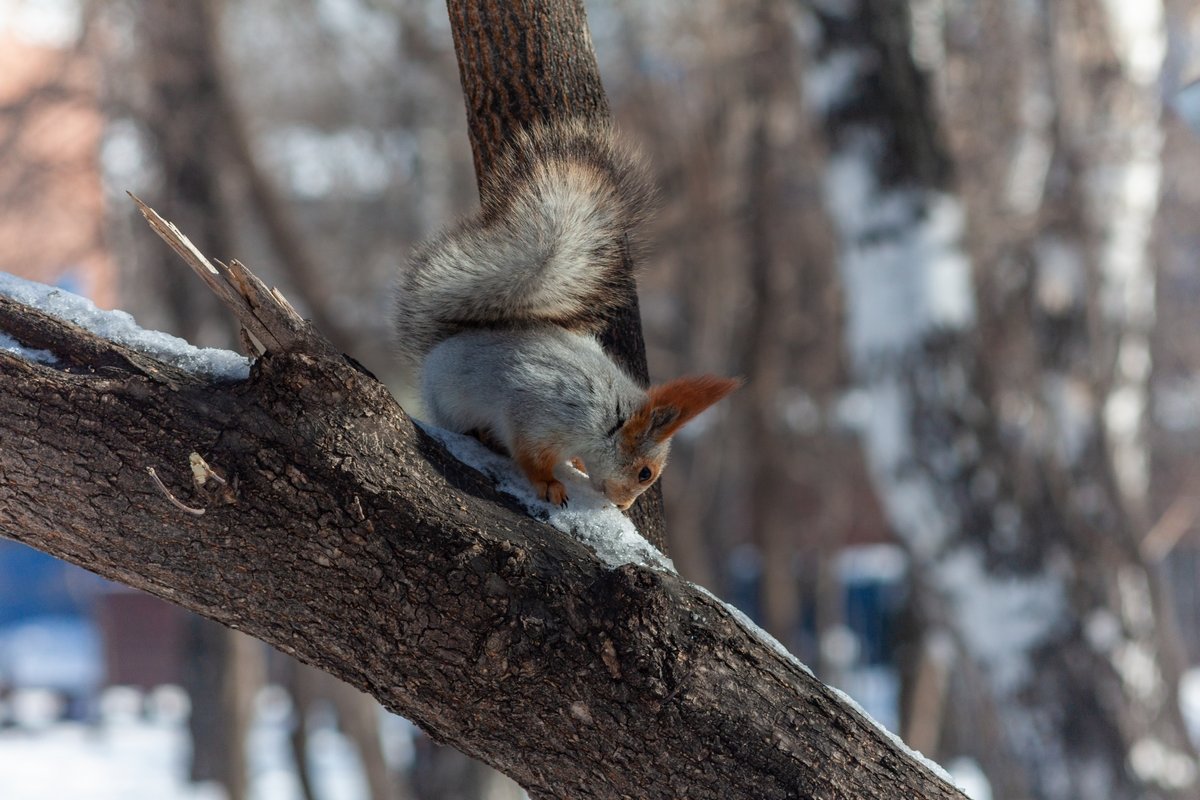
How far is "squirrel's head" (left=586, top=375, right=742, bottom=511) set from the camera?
2.18 metres

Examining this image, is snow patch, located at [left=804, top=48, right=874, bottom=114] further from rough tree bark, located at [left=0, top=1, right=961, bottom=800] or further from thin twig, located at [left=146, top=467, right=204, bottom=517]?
thin twig, located at [left=146, top=467, right=204, bottom=517]

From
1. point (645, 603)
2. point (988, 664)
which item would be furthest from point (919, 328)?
point (645, 603)

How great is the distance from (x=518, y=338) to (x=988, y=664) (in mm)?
2869

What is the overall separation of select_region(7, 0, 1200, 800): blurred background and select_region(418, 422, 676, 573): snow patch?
575mm

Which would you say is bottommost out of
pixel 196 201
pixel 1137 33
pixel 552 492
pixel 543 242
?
pixel 552 492

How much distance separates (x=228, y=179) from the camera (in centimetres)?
856

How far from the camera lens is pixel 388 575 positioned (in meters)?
1.46

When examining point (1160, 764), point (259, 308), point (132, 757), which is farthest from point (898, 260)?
point (132, 757)

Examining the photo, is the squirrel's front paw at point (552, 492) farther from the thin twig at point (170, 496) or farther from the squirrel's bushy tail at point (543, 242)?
the thin twig at point (170, 496)

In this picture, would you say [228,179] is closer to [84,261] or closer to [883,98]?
[84,261]

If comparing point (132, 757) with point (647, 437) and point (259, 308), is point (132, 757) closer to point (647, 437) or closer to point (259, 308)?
point (647, 437)

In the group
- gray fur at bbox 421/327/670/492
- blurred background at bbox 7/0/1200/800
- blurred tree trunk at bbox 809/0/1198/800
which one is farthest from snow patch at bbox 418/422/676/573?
blurred tree trunk at bbox 809/0/1198/800

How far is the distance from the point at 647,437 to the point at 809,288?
9042 millimetres

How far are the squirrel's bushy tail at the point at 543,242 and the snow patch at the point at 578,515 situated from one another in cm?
37
